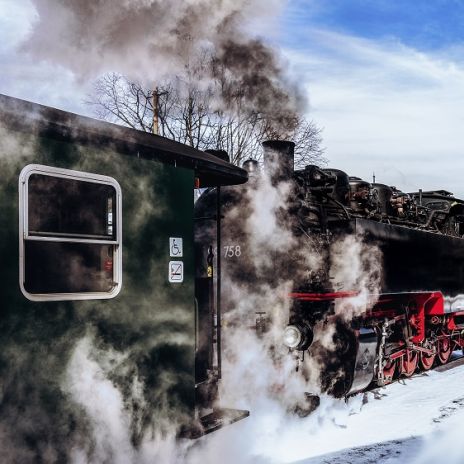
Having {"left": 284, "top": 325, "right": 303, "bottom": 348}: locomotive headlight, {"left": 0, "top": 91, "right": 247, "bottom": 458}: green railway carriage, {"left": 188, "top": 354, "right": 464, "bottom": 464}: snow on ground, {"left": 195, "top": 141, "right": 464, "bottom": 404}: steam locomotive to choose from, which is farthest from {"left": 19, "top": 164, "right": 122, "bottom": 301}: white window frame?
{"left": 284, "top": 325, "right": 303, "bottom": 348}: locomotive headlight

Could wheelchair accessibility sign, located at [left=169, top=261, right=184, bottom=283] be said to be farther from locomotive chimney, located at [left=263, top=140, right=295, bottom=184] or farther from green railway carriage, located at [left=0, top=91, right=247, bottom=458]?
locomotive chimney, located at [left=263, top=140, right=295, bottom=184]

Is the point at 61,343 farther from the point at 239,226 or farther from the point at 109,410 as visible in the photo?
the point at 239,226

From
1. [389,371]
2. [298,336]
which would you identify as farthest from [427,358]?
[298,336]

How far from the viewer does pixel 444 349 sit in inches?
425

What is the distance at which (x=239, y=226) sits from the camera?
280 inches

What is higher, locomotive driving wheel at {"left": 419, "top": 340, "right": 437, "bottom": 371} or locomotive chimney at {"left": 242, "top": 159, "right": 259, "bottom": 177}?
locomotive chimney at {"left": 242, "top": 159, "right": 259, "bottom": 177}

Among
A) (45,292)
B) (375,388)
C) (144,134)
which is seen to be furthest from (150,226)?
(375,388)

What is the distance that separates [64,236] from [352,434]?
3979mm

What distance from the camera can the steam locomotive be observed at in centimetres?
693

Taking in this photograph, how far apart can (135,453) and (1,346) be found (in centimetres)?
127

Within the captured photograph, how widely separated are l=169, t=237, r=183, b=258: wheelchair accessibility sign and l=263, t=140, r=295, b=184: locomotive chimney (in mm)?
2963

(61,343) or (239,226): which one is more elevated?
(239,226)

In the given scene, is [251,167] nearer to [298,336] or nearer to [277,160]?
[277,160]

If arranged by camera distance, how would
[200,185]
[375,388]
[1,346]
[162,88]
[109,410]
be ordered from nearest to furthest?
1. [1,346]
2. [109,410]
3. [200,185]
4. [162,88]
5. [375,388]
